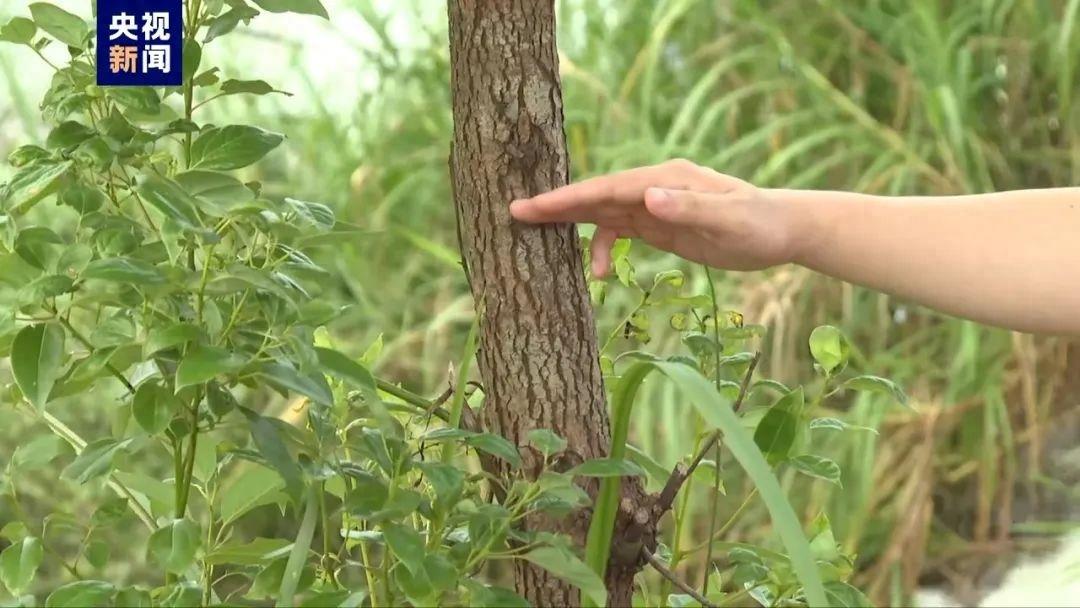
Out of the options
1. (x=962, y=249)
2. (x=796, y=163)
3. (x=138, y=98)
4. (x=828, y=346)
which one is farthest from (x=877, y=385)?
(x=796, y=163)

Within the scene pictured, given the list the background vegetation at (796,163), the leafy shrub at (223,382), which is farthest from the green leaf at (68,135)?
the background vegetation at (796,163)

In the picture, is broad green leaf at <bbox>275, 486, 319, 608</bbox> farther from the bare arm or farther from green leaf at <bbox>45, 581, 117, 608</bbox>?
the bare arm

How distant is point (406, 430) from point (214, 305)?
16 cm

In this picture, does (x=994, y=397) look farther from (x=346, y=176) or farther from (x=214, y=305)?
(x=214, y=305)

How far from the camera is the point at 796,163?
1.57 metres

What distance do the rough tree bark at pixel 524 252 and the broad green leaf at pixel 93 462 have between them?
176 mm

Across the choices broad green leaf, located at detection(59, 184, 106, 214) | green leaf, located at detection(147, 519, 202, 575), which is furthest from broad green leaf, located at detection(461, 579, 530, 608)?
broad green leaf, located at detection(59, 184, 106, 214)

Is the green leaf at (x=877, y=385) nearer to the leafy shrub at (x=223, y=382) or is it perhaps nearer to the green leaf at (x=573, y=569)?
the leafy shrub at (x=223, y=382)

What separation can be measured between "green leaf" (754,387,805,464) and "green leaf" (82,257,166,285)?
253 millimetres

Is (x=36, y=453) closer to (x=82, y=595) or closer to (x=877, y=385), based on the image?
(x=82, y=595)

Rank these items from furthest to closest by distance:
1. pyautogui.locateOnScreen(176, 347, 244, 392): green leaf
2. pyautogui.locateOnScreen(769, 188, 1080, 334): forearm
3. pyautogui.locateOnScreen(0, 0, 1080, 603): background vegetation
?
pyautogui.locateOnScreen(0, 0, 1080, 603): background vegetation < pyautogui.locateOnScreen(769, 188, 1080, 334): forearm < pyautogui.locateOnScreen(176, 347, 244, 392): green leaf

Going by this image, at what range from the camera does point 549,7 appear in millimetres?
595

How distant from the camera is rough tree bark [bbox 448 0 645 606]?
23.0 inches

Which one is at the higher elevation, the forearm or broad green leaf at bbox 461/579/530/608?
the forearm
